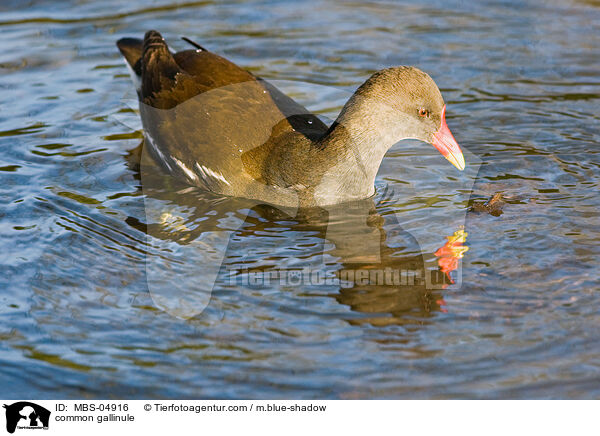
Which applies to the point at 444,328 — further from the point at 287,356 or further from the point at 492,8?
the point at 492,8

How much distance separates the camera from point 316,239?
17.6 feet

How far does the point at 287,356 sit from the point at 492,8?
644cm

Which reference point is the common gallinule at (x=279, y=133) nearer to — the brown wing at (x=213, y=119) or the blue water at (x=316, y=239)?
the brown wing at (x=213, y=119)

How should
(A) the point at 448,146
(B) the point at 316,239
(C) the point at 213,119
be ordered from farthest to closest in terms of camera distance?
(C) the point at 213,119 < (A) the point at 448,146 < (B) the point at 316,239

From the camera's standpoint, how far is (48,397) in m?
3.93

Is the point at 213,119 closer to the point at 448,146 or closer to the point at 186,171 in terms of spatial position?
the point at 186,171

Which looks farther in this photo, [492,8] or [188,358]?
[492,8]

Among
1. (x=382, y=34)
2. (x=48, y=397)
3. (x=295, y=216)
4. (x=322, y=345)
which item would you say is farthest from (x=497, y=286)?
(x=382, y=34)
